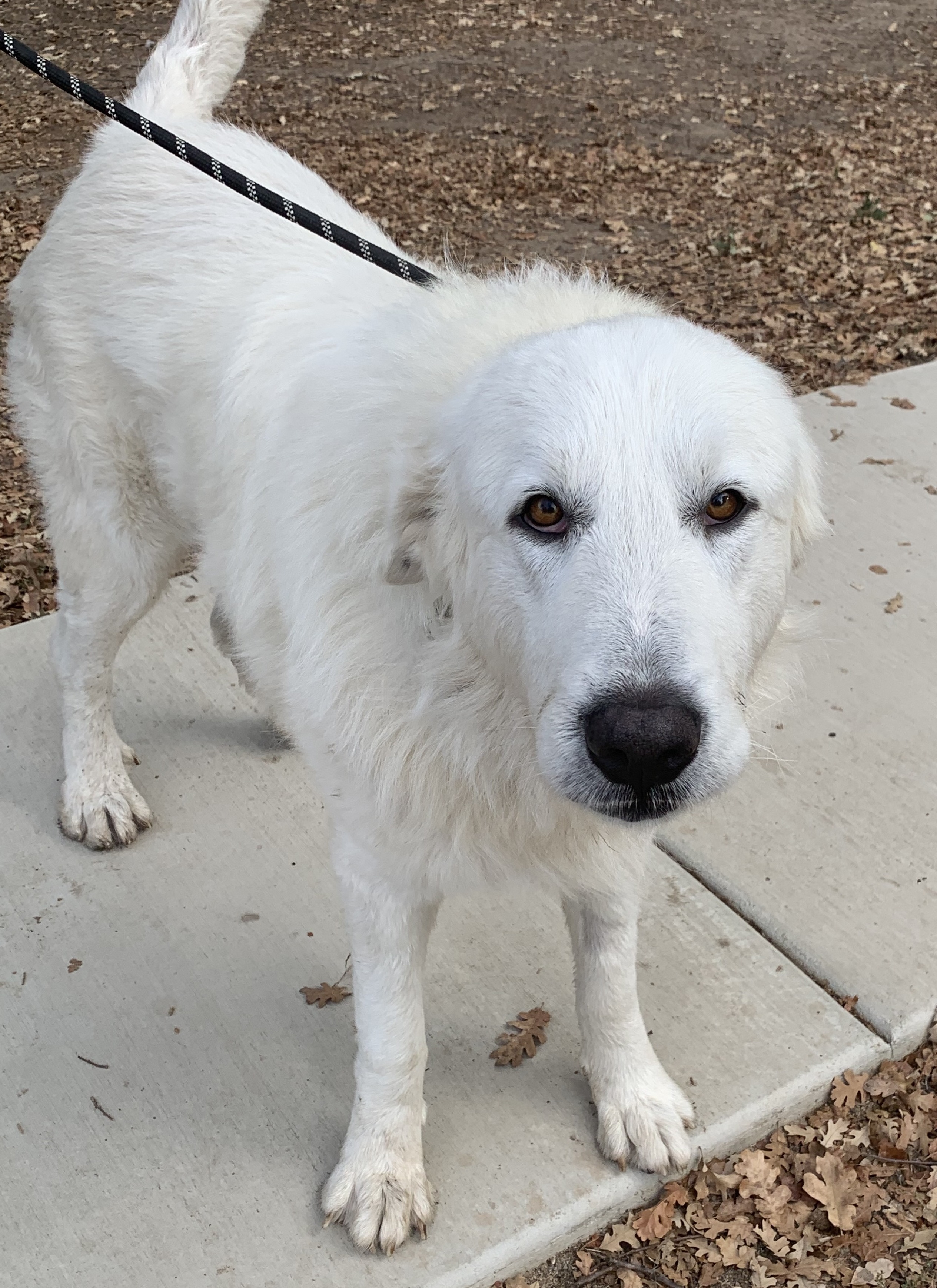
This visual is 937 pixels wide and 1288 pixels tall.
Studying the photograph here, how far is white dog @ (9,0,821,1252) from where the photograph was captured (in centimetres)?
193

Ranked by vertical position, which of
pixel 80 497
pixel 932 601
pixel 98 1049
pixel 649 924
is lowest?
pixel 98 1049

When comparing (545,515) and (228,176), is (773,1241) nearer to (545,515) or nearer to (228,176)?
(545,515)

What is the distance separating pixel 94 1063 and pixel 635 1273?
1340mm

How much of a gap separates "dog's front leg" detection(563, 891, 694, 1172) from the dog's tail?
2.51m

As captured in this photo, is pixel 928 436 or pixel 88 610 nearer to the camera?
pixel 88 610

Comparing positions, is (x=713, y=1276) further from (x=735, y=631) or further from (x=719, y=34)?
(x=719, y=34)

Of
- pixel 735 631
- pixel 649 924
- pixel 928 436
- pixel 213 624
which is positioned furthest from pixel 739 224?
pixel 735 631

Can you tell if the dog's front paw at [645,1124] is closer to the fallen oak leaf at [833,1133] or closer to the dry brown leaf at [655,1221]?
the dry brown leaf at [655,1221]

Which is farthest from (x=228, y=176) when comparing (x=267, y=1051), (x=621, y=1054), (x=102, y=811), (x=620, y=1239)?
(x=620, y=1239)

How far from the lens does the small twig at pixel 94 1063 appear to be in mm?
2910

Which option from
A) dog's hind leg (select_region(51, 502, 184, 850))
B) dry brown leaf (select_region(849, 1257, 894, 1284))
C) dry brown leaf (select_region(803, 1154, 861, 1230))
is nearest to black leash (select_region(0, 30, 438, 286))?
dog's hind leg (select_region(51, 502, 184, 850))

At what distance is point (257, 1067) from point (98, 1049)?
400 mm

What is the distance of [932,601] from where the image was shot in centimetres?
423

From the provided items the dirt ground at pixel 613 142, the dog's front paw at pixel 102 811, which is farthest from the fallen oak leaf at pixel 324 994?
the dirt ground at pixel 613 142
